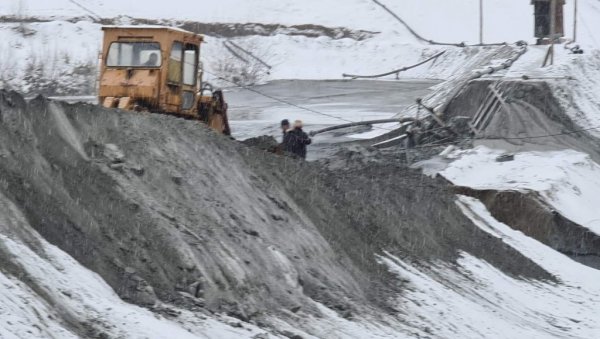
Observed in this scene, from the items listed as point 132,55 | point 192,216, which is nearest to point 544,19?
point 132,55

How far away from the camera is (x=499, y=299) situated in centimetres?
2097

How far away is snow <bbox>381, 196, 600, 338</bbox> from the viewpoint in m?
18.3

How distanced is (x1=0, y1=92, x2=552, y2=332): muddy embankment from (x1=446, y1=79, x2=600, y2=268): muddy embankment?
659cm

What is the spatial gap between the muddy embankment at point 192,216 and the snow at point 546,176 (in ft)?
24.3

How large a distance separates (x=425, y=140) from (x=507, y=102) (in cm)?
245

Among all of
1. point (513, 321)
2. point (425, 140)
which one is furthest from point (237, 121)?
point (513, 321)

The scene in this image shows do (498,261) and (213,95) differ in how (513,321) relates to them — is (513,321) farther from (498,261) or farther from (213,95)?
(213,95)

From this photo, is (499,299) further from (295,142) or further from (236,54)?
(236,54)

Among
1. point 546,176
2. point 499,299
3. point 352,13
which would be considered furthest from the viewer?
point 352,13

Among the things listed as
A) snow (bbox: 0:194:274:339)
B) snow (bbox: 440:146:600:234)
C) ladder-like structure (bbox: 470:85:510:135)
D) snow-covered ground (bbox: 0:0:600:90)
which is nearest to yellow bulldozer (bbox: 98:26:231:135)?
snow (bbox: 440:146:600:234)

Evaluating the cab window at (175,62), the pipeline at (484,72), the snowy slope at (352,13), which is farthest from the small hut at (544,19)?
the cab window at (175,62)

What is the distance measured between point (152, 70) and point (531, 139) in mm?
12827

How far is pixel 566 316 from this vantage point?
21.5 metres

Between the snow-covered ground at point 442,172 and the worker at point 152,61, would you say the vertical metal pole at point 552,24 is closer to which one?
the snow-covered ground at point 442,172
